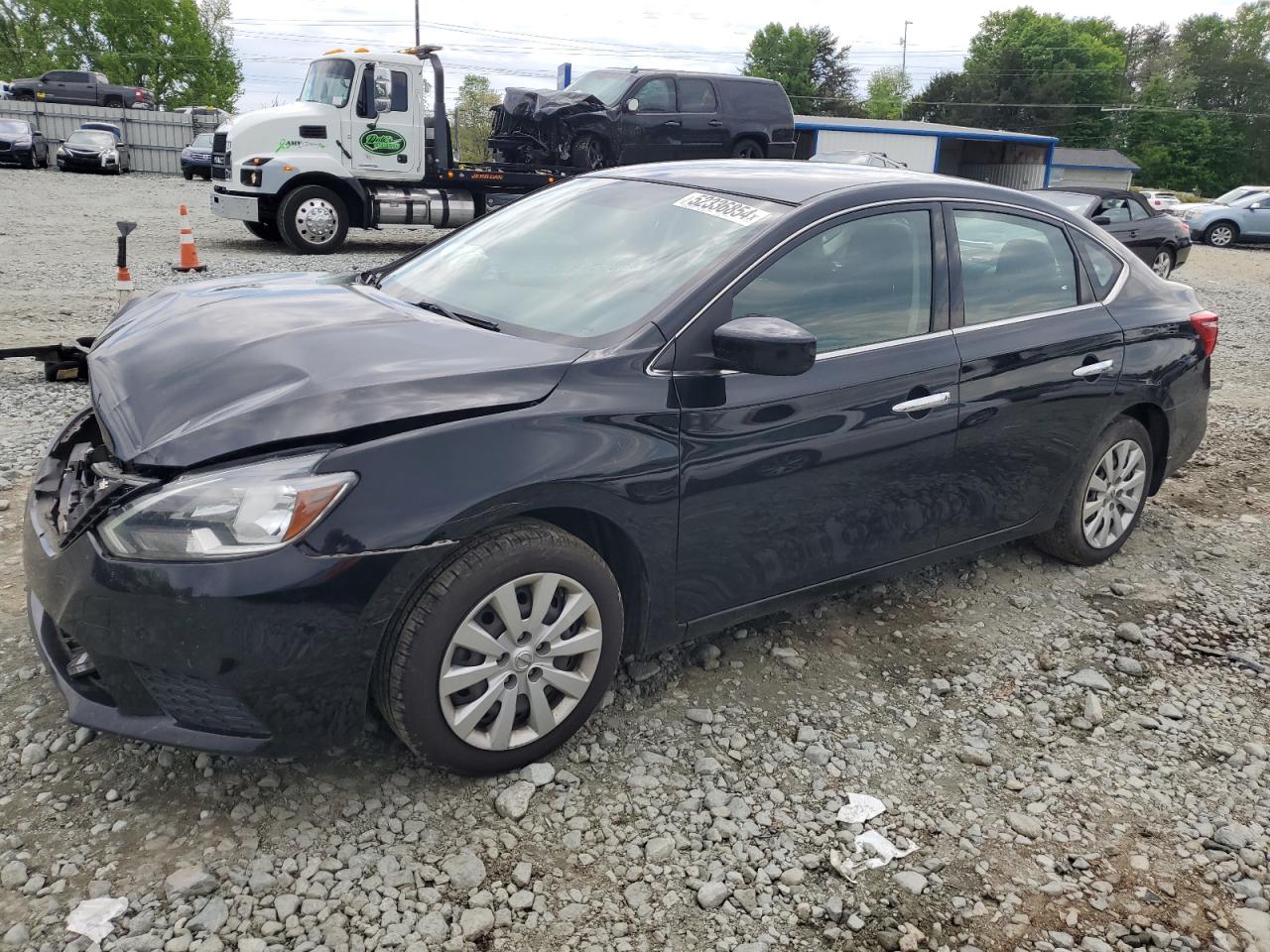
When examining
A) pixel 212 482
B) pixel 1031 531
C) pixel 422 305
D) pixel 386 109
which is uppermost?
pixel 386 109

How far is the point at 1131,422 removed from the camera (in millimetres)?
4492

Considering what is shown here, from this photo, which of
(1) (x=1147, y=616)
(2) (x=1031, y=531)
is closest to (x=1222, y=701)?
(1) (x=1147, y=616)

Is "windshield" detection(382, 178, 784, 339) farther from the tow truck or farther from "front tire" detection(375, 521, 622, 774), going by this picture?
the tow truck

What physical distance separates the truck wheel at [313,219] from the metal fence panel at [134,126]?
2158cm

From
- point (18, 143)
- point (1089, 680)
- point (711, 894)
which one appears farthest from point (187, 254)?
point (18, 143)

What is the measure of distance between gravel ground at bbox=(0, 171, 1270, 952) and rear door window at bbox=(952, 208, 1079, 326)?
1229 mm

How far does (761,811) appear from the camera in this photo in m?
2.92

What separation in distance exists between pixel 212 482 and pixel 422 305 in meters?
1.25

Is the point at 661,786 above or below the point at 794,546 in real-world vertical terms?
below

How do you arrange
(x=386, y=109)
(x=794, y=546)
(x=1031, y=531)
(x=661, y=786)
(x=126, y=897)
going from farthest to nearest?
1. (x=386, y=109)
2. (x=1031, y=531)
3. (x=794, y=546)
4. (x=661, y=786)
5. (x=126, y=897)

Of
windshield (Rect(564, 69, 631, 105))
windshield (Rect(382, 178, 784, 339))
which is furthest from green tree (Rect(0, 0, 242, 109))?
windshield (Rect(382, 178, 784, 339))

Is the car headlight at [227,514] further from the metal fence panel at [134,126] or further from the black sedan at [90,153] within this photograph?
the metal fence panel at [134,126]

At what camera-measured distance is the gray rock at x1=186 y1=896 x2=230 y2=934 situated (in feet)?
7.77

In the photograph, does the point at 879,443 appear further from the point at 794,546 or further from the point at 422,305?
the point at 422,305
